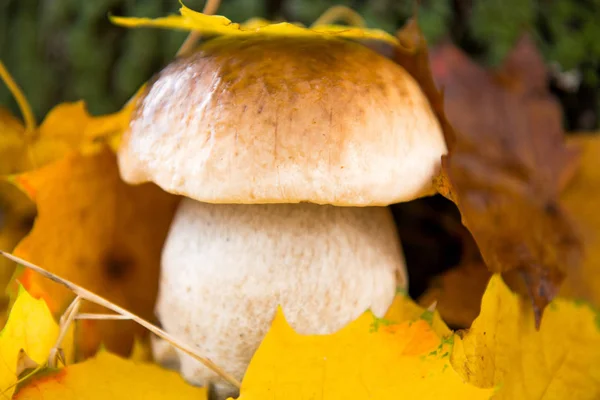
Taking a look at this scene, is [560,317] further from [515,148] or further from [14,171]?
[14,171]

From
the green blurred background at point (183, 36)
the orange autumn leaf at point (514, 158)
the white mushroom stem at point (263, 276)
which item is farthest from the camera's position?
the green blurred background at point (183, 36)

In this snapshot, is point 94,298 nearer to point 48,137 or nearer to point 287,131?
point 287,131

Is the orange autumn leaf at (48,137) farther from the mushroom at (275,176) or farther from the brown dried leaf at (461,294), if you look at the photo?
the brown dried leaf at (461,294)

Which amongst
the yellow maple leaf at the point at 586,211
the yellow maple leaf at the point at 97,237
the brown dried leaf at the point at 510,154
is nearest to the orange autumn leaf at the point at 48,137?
the yellow maple leaf at the point at 97,237

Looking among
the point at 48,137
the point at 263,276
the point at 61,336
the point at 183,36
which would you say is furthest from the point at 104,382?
the point at 183,36

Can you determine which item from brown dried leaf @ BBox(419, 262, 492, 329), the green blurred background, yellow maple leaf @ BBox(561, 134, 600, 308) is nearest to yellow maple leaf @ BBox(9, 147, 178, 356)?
the green blurred background
